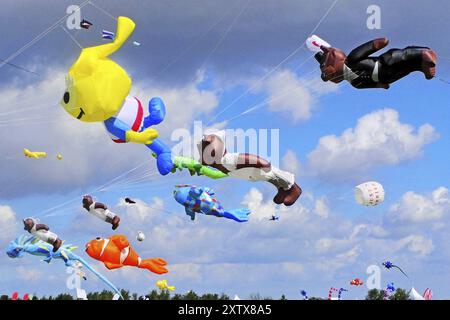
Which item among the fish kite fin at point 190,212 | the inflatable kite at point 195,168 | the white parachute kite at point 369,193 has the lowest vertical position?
the white parachute kite at point 369,193

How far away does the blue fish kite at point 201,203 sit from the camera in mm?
14742

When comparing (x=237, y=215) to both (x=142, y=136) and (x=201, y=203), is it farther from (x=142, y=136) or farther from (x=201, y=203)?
(x=142, y=136)

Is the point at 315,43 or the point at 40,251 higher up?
the point at 315,43

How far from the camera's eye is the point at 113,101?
41.7 feet

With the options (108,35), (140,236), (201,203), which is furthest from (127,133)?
(140,236)

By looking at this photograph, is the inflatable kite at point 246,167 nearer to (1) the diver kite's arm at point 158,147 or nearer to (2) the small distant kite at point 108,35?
(1) the diver kite's arm at point 158,147

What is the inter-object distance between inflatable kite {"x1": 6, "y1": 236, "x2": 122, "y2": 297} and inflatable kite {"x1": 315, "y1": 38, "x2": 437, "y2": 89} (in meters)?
7.14

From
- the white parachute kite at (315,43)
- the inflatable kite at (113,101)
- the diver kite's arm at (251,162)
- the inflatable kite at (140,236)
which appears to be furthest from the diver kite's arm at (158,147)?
the white parachute kite at (315,43)

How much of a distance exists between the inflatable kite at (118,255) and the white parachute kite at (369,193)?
4523 mm

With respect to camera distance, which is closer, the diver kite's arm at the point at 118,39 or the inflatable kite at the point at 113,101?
the inflatable kite at the point at 113,101

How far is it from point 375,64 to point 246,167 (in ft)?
9.41

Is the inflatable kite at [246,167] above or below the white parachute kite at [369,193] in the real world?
above

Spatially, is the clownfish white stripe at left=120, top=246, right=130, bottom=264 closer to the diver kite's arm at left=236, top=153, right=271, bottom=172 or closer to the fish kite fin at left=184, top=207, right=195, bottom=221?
the fish kite fin at left=184, top=207, right=195, bottom=221

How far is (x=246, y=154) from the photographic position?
43.3 feet
